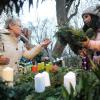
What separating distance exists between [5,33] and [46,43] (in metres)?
0.59

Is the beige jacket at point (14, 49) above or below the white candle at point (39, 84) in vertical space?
above

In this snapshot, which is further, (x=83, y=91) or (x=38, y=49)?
(x=38, y=49)

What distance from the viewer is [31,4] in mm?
8992

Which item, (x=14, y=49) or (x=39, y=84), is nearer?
(x=39, y=84)

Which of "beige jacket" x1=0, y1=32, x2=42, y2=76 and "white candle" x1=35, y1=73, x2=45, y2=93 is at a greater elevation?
"beige jacket" x1=0, y1=32, x2=42, y2=76

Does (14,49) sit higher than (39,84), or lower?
higher

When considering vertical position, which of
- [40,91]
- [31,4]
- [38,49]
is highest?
[31,4]

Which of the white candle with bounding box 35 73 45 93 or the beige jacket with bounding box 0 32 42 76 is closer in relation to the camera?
the white candle with bounding box 35 73 45 93

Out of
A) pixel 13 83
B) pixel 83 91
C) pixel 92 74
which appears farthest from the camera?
pixel 13 83

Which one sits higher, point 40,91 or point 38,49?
point 38,49

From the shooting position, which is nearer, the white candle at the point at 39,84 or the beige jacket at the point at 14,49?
the white candle at the point at 39,84

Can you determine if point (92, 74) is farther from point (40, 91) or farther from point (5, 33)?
point (5, 33)

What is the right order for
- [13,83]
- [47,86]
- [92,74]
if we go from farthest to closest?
[13,83]
[47,86]
[92,74]

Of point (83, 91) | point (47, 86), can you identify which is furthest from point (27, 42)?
point (83, 91)
